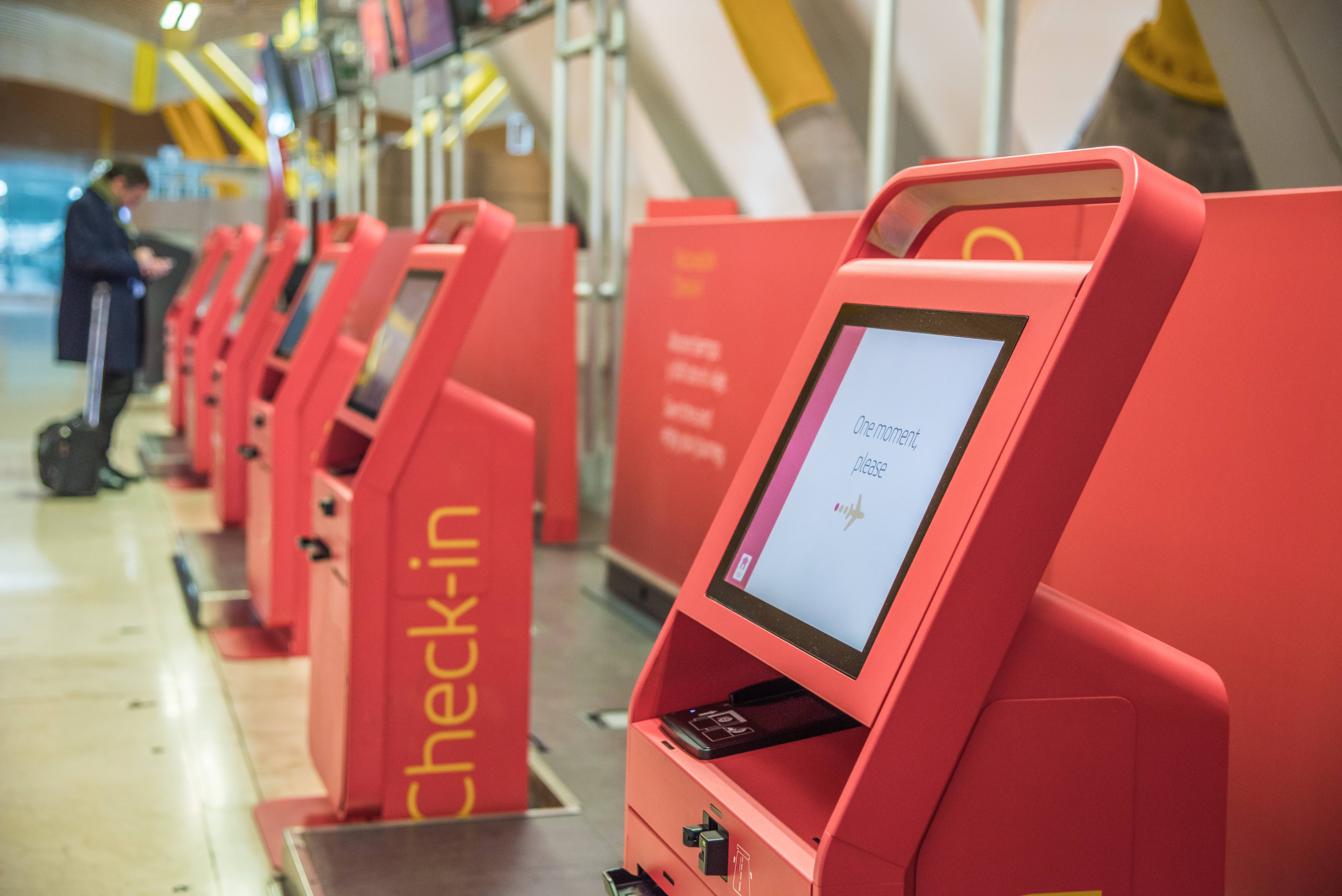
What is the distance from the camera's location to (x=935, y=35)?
273 inches

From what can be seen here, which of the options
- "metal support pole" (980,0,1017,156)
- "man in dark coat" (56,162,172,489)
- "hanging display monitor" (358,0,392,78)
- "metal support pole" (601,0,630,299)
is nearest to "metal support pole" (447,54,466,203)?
"hanging display monitor" (358,0,392,78)

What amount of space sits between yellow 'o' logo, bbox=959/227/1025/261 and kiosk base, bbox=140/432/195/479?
6254 mm

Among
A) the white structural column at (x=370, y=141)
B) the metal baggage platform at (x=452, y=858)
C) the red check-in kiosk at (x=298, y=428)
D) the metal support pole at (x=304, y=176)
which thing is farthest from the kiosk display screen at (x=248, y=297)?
the metal support pole at (x=304, y=176)

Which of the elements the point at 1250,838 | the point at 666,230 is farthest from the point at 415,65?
the point at 1250,838

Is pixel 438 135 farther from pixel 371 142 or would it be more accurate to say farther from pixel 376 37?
pixel 371 142

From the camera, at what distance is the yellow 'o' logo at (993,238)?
269 cm

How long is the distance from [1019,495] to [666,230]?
380cm

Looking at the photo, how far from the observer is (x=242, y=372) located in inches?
218

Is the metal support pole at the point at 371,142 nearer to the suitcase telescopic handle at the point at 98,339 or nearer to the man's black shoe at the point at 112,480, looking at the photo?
the man's black shoe at the point at 112,480

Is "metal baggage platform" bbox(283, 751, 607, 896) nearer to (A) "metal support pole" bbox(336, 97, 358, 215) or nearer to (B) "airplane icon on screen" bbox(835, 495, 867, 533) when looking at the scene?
(B) "airplane icon on screen" bbox(835, 495, 867, 533)

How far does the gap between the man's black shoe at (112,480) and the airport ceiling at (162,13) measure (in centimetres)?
590

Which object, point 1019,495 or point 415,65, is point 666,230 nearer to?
point 1019,495

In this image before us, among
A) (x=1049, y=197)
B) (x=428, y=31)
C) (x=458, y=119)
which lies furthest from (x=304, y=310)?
(x=458, y=119)

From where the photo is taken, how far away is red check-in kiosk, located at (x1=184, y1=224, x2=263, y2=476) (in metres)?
6.77
